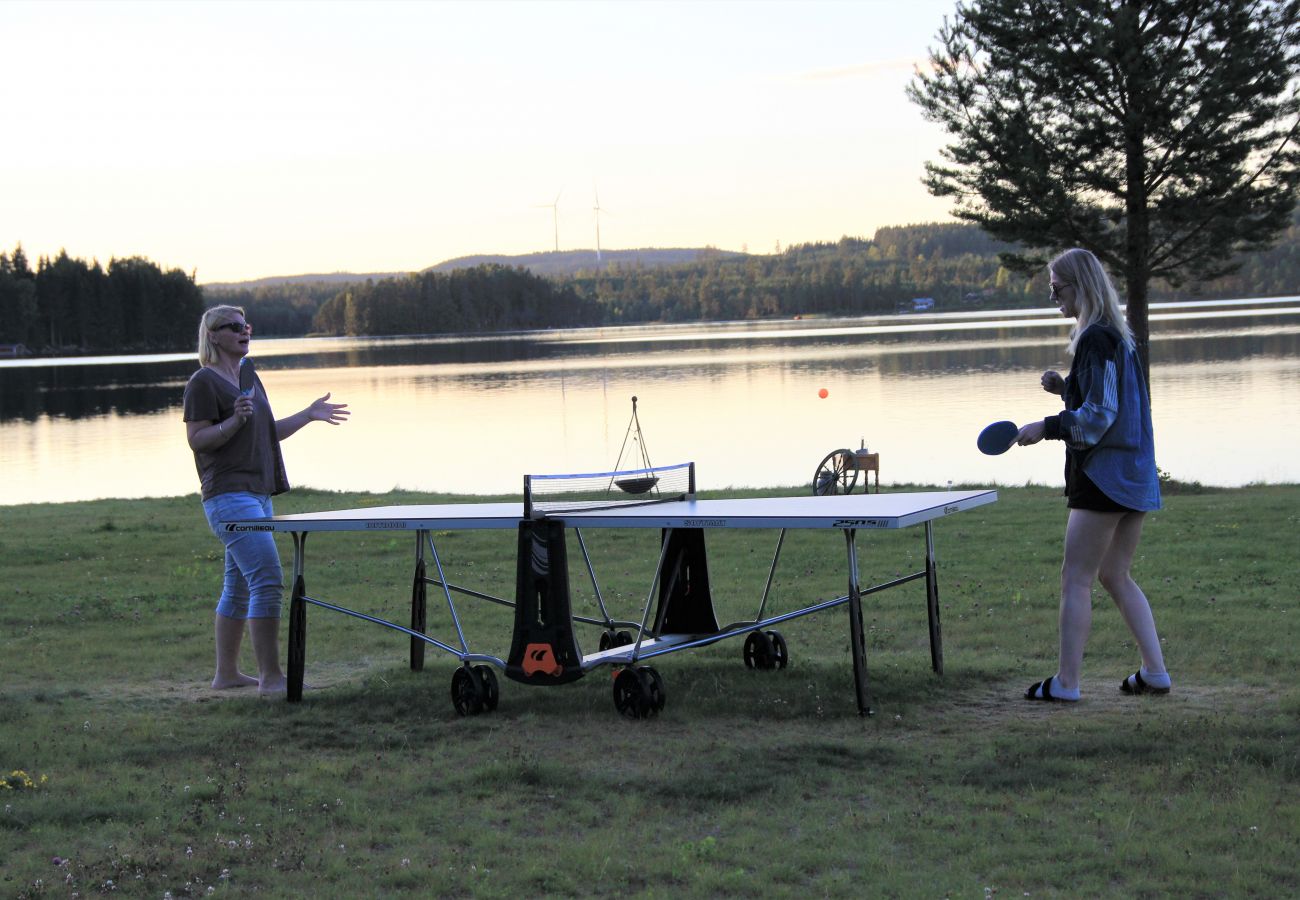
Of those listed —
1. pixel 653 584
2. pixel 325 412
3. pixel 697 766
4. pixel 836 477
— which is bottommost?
pixel 836 477

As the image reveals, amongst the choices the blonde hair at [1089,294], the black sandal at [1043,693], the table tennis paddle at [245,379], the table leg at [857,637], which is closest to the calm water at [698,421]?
the black sandal at [1043,693]

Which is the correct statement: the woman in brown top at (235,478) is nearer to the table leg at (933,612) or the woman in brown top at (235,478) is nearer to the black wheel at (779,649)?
the black wheel at (779,649)

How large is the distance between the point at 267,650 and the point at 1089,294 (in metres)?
4.52

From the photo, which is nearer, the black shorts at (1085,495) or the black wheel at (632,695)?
the black shorts at (1085,495)

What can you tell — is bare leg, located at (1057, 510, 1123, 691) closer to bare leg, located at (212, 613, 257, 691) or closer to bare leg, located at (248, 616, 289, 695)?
bare leg, located at (248, 616, 289, 695)

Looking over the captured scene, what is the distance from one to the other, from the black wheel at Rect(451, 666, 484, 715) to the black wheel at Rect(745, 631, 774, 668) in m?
1.60

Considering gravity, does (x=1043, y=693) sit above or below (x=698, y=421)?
above

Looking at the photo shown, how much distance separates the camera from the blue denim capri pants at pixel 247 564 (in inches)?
280

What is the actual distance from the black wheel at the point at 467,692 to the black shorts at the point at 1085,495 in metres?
2.91

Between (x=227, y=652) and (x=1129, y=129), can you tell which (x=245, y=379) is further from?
(x=1129, y=129)

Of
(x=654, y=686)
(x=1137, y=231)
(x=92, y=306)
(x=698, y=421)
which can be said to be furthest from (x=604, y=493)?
(x=92, y=306)

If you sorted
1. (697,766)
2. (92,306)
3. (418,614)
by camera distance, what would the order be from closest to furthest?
(697,766), (418,614), (92,306)

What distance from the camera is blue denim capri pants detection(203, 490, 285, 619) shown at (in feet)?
23.3

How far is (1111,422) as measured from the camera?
19.5 ft
